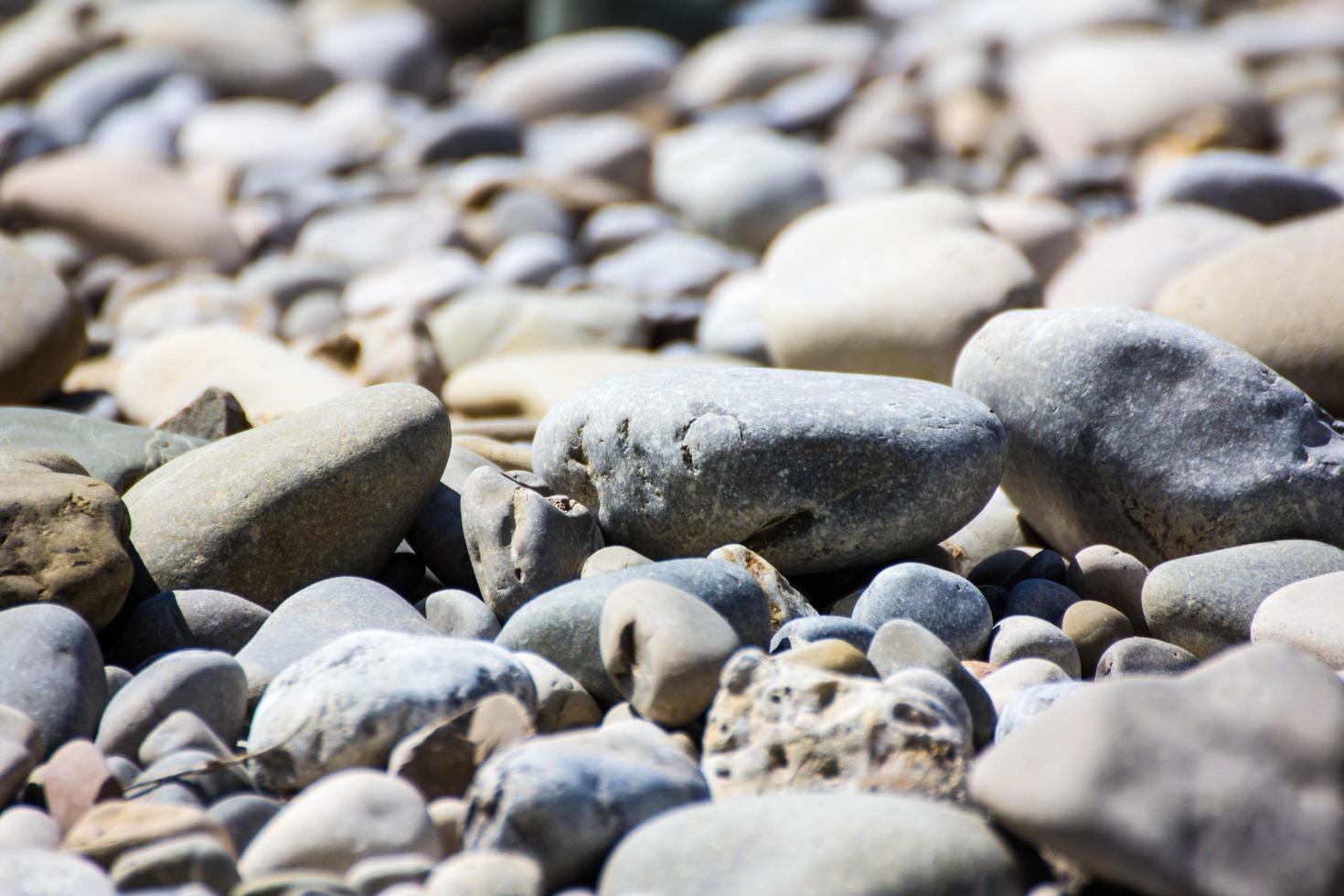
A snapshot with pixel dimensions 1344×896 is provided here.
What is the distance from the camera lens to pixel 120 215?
22.4 feet

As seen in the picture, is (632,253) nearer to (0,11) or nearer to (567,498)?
(567,498)

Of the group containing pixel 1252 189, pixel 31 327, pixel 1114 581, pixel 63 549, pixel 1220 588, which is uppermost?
pixel 63 549

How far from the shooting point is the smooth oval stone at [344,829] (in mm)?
1732

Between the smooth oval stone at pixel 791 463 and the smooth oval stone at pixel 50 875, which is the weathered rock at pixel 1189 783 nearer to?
the smooth oval stone at pixel 791 463

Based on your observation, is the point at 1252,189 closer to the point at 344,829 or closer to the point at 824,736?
the point at 824,736

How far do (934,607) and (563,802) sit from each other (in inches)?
41.4

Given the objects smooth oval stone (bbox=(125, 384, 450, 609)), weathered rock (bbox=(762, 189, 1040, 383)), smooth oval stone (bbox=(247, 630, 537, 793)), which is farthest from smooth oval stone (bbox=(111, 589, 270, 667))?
weathered rock (bbox=(762, 189, 1040, 383))

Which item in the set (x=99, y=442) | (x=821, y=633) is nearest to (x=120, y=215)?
(x=99, y=442)

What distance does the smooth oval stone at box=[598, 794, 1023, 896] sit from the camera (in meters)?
1.59

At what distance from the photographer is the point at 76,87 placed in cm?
927

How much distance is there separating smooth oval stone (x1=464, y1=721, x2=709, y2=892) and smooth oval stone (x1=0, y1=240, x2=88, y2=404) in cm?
292

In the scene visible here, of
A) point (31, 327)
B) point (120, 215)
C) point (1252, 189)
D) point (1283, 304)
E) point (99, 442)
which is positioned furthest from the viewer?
point (120, 215)

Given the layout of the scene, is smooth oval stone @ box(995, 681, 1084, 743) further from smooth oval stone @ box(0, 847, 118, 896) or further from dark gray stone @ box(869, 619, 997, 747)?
smooth oval stone @ box(0, 847, 118, 896)

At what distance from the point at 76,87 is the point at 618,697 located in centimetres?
873
